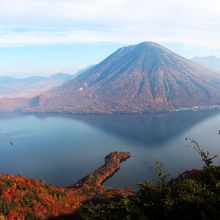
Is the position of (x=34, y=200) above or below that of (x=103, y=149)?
below

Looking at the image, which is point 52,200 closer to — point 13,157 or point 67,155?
point 67,155

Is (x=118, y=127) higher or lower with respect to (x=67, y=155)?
higher

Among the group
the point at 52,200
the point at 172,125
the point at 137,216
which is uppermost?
the point at 172,125

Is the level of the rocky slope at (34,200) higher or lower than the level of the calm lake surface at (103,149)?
lower

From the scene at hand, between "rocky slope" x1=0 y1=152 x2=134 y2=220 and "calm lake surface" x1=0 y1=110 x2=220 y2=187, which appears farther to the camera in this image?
"calm lake surface" x1=0 y1=110 x2=220 y2=187

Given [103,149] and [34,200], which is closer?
[34,200]

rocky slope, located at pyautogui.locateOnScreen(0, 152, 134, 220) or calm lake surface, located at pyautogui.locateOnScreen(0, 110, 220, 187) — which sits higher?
calm lake surface, located at pyautogui.locateOnScreen(0, 110, 220, 187)

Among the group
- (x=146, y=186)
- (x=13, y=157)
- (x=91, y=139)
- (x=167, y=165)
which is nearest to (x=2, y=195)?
(x=146, y=186)

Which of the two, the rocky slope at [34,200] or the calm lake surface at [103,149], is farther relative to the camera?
the calm lake surface at [103,149]
